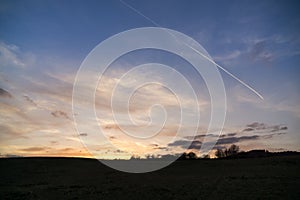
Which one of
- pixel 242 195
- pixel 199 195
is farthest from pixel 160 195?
pixel 242 195

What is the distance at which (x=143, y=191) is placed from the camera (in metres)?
31.3

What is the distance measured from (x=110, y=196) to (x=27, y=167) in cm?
4534

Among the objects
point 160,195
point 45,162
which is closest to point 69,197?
point 160,195

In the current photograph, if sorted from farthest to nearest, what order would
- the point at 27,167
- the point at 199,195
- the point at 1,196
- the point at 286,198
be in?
the point at 27,167 → the point at 1,196 → the point at 199,195 → the point at 286,198

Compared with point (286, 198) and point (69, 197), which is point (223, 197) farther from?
point (69, 197)

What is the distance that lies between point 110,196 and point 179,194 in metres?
7.14

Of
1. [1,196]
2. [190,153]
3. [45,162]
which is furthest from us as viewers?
[190,153]

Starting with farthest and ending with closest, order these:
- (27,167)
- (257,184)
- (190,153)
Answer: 1. (190,153)
2. (27,167)
3. (257,184)

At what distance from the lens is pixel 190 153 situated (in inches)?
4975

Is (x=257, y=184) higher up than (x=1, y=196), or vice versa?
(x=257, y=184)

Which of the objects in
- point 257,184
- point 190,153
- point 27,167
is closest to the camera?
point 257,184

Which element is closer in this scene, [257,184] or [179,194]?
[179,194]

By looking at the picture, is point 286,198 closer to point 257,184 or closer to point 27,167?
point 257,184

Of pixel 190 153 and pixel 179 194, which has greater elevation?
pixel 190 153
